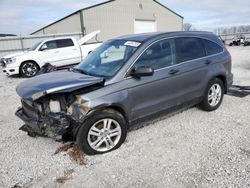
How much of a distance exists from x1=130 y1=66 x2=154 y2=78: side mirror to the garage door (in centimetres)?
2335

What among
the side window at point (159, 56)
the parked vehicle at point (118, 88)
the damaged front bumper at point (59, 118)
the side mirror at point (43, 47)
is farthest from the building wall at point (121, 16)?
the damaged front bumper at point (59, 118)

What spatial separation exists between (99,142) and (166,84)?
4.86 ft

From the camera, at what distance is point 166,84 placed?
157 inches

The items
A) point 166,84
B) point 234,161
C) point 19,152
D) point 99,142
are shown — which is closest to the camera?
point 234,161

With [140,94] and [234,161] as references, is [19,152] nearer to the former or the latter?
[140,94]

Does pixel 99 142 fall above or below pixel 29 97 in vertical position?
below

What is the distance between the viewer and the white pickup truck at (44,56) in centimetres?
1035

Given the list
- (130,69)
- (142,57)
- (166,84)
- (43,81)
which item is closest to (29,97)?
(43,81)

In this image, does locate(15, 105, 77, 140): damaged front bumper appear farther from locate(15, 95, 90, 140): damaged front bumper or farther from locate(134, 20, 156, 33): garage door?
locate(134, 20, 156, 33): garage door

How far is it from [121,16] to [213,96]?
71.0ft

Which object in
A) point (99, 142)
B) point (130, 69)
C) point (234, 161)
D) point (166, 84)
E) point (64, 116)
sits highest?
point (130, 69)

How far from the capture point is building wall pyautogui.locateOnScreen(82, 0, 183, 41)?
22906 mm

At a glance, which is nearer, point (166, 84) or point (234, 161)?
point (234, 161)

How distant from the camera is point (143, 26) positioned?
2688 cm
